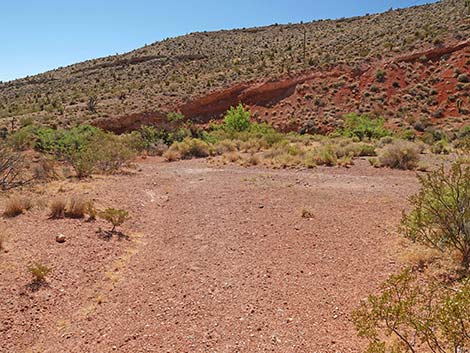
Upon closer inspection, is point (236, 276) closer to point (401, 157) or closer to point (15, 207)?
point (15, 207)

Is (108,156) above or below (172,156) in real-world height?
above

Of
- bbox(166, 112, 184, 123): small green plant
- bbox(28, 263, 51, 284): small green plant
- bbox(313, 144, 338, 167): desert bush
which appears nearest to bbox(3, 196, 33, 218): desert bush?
bbox(28, 263, 51, 284): small green plant

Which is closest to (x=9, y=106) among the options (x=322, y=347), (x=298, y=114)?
(x=298, y=114)

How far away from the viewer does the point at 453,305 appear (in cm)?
276

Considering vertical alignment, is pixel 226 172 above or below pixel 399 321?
below

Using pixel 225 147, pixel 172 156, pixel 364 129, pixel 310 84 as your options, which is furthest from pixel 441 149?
pixel 310 84

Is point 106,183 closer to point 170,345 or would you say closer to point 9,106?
point 170,345

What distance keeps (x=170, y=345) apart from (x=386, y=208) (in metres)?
6.63

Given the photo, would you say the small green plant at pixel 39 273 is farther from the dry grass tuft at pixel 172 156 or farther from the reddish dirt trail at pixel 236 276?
the dry grass tuft at pixel 172 156

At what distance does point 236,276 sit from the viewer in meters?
5.95

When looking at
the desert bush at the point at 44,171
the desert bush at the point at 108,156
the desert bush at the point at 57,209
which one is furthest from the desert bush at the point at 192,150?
the desert bush at the point at 57,209

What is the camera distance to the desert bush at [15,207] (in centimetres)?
852

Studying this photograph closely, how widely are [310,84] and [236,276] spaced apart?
33.0 metres

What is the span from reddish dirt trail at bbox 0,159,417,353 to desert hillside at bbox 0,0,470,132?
22.3m
